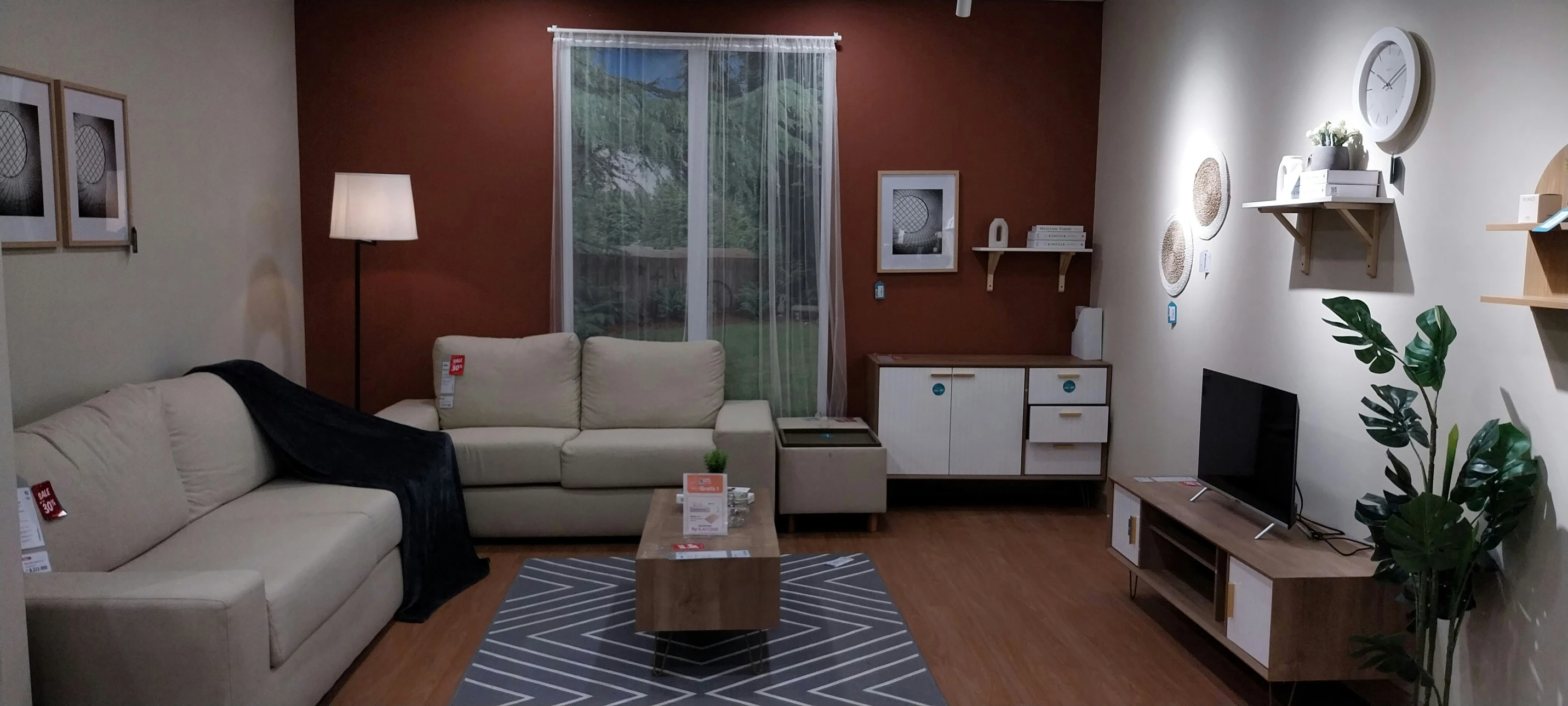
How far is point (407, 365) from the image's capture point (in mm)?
5520

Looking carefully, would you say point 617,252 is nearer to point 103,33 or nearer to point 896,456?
point 896,456

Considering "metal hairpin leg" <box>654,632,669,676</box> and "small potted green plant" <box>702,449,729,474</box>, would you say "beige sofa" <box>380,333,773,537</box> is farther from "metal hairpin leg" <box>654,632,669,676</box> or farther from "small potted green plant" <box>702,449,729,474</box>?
"metal hairpin leg" <box>654,632,669,676</box>

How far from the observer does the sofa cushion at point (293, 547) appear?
9.49 feet

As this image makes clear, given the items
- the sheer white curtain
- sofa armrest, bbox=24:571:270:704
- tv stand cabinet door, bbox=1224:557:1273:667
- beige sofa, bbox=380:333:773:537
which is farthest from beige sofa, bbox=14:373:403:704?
tv stand cabinet door, bbox=1224:557:1273:667

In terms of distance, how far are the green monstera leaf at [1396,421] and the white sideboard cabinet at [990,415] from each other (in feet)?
8.05

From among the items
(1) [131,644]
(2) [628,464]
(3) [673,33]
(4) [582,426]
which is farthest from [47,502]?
(3) [673,33]

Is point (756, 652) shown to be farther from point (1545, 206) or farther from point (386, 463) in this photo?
point (1545, 206)

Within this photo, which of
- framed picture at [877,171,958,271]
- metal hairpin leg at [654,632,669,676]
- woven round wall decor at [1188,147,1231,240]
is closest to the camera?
metal hairpin leg at [654,632,669,676]

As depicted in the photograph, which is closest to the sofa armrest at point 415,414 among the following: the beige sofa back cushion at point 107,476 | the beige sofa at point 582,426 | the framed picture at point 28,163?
the beige sofa at point 582,426

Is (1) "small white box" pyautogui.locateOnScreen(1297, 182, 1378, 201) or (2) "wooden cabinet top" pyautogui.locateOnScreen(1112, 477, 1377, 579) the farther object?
(1) "small white box" pyautogui.locateOnScreen(1297, 182, 1378, 201)

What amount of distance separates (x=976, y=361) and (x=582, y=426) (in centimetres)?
207

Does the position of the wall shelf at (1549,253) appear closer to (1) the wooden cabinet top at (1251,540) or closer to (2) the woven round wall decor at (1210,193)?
(1) the wooden cabinet top at (1251,540)

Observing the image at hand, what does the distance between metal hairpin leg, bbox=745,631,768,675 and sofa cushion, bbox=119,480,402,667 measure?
1320mm

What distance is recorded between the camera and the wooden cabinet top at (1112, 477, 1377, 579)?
3.00 meters
